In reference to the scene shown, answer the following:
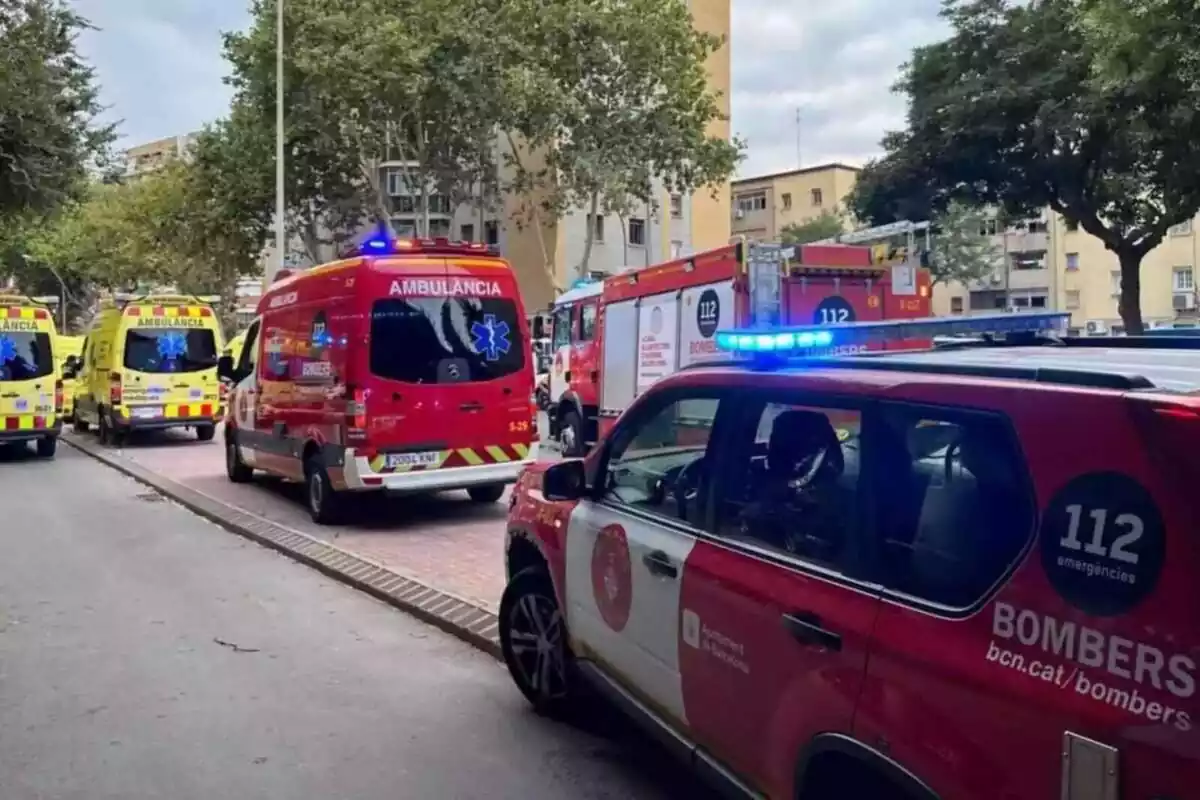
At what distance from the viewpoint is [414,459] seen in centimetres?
1044

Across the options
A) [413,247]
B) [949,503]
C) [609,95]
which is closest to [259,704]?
[949,503]

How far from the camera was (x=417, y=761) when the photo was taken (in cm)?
483

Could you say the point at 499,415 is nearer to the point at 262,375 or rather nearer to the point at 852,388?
the point at 262,375

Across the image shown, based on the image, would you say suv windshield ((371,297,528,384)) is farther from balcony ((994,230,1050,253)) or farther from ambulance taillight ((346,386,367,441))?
balcony ((994,230,1050,253))

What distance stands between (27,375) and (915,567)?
18.0 m

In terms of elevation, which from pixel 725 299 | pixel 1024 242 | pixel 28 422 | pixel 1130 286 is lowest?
pixel 28 422

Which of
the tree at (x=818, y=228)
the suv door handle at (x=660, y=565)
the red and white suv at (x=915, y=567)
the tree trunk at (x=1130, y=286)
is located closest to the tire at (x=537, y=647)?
the red and white suv at (x=915, y=567)

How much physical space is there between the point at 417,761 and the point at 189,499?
8901mm

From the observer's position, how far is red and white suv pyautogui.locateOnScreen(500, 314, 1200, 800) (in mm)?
2209

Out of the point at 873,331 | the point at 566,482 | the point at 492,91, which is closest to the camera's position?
the point at 873,331

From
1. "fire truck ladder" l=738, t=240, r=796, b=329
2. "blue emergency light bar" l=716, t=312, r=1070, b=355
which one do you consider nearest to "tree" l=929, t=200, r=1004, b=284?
"fire truck ladder" l=738, t=240, r=796, b=329

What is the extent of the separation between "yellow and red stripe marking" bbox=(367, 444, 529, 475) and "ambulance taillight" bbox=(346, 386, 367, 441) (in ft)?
0.82

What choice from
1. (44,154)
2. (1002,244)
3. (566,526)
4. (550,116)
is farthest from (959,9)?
(1002,244)

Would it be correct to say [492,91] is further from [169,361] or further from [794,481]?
[794,481]
